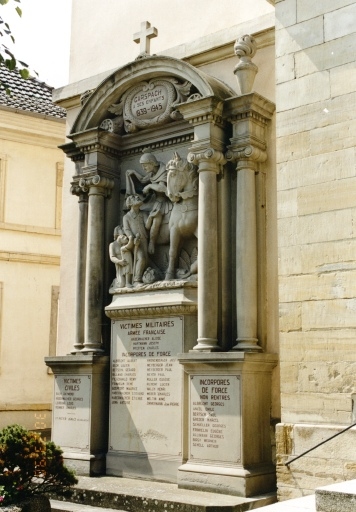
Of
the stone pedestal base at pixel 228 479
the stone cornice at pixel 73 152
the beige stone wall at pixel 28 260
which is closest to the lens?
the stone pedestal base at pixel 228 479

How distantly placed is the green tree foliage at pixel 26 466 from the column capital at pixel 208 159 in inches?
130

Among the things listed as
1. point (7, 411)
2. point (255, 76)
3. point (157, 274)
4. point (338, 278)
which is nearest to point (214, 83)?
point (255, 76)

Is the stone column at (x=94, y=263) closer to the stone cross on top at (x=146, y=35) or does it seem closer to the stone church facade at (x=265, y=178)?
the stone church facade at (x=265, y=178)

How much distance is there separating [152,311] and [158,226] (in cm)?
105

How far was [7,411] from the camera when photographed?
15.1 metres

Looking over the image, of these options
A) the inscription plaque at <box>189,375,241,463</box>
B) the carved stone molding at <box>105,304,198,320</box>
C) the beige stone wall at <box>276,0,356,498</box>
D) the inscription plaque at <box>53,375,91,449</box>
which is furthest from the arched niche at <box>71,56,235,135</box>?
the inscription plaque at <box>53,375,91,449</box>

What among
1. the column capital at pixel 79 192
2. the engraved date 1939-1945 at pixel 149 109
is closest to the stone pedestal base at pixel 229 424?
the column capital at pixel 79 192

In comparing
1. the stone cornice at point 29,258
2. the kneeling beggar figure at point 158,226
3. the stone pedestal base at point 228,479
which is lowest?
the stone pedestal base at point 228,479

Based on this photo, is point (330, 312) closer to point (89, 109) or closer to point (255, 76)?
point (255, 76)

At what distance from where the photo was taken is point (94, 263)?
30.3 ft

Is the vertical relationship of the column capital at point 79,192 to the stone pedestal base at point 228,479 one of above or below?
above

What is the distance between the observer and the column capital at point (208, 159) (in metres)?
8.12

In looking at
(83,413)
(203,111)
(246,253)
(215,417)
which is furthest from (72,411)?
(203,111)

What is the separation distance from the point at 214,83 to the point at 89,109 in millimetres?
1916
